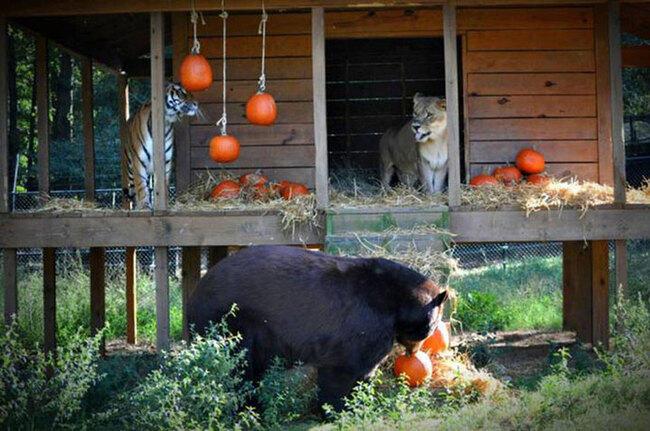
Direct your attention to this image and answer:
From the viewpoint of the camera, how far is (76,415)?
811 cm

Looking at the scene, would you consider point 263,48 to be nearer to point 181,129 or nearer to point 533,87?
point 181,129

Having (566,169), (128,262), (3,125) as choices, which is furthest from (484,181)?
(128,262)

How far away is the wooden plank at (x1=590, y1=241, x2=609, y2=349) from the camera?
12484mm

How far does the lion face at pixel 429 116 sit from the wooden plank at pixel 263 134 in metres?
1.41

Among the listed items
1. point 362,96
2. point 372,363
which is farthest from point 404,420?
point 362,96

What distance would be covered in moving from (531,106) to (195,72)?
173 inches

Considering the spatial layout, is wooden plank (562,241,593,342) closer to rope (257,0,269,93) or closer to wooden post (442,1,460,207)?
wooden post (442,1,460,207)

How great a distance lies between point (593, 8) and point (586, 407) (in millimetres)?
7050

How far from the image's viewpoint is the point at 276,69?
12.1 metres

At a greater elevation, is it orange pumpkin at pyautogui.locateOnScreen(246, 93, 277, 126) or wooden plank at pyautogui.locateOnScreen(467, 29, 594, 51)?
wooden plank at pyautogui.locateOnScreen(467, 29, 594, 51)

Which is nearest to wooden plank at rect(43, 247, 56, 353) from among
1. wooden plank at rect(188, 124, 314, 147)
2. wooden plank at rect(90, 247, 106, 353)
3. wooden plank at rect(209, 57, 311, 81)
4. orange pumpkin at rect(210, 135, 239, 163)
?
wooden plank at rect(90, 247, 106, 353)

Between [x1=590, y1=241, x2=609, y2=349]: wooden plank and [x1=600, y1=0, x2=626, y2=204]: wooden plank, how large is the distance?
218cm

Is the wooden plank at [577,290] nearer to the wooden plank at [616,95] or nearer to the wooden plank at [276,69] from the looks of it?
the wooden plank at [616,95]

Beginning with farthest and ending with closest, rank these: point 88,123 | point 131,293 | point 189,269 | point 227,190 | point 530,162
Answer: point 131,293 < point 88,123 < point 189,269 < point 530,162 < point 227,190
